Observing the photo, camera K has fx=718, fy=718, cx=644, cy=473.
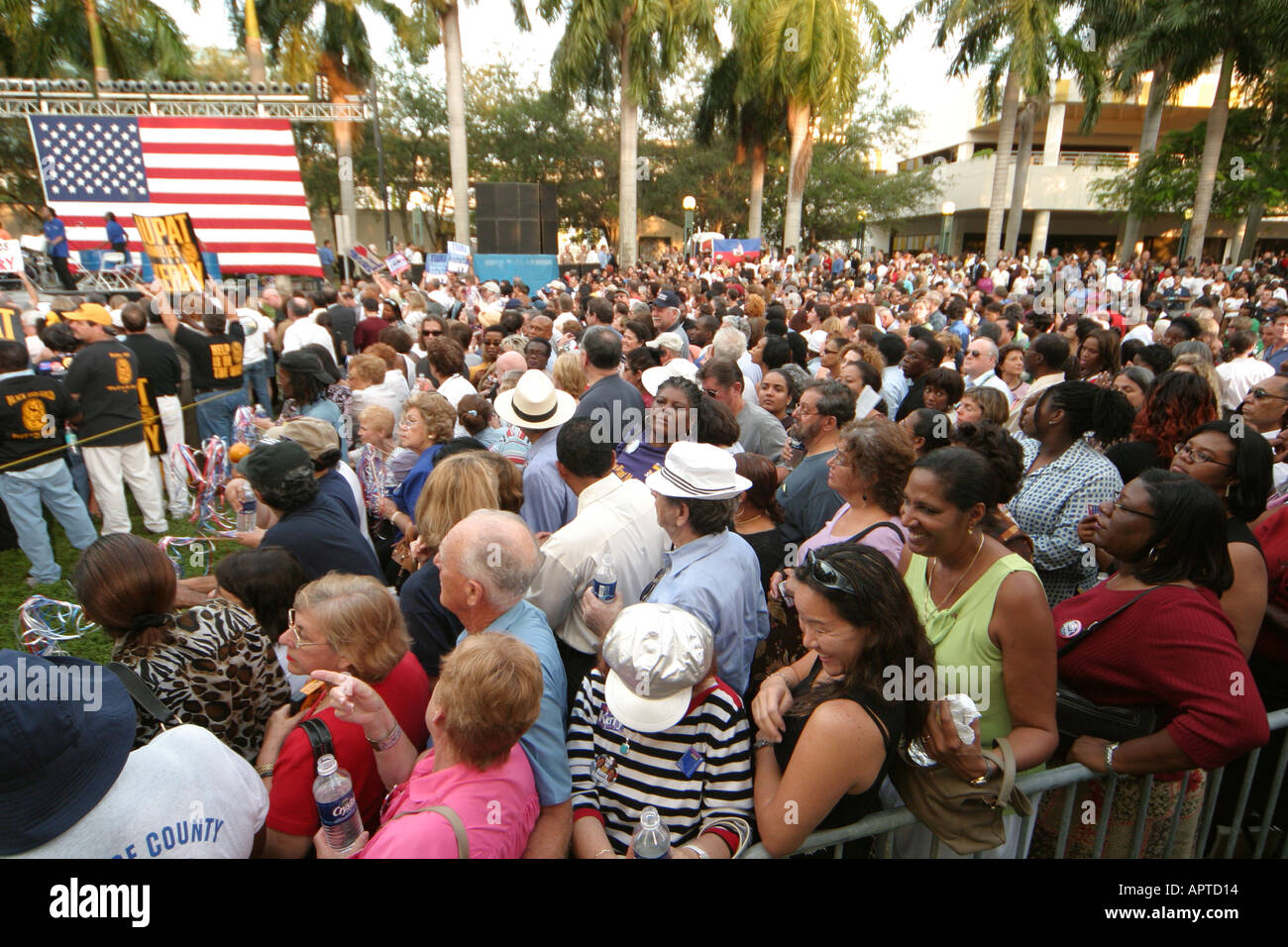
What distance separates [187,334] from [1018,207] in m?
31.5

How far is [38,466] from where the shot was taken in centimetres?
549

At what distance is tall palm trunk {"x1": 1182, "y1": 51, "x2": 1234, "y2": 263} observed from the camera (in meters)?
22.0

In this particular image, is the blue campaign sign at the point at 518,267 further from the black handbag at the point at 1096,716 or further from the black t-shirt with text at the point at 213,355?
the black handbag at the point at 1096,716

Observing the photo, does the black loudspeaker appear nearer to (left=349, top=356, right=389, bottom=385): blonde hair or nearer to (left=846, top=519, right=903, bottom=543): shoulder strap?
(left=349, top=356, right=389, bottom=385): blonde hair

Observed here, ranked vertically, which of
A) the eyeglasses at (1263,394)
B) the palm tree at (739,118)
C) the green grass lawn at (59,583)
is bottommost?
the green grass lawn at (59,583)

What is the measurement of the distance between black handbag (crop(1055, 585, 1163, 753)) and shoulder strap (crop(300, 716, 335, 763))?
219 cm

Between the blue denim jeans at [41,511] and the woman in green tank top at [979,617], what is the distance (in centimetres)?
623

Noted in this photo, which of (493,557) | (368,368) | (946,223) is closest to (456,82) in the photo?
(368,368)

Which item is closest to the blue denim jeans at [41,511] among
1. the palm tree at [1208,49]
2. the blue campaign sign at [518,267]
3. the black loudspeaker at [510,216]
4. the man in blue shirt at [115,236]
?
the man in blue shirt at [115,236]

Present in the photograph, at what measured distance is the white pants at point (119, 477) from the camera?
616 cm

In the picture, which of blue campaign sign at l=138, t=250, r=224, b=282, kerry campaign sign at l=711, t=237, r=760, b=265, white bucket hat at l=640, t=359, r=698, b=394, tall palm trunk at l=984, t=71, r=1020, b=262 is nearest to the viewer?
white bucket hat at l=640, t=359, r=698, b=394

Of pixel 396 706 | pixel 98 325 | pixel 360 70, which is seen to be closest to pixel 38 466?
pixel 98 325

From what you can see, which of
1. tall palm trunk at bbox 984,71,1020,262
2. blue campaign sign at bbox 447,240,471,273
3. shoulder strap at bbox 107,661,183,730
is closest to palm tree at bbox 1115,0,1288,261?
tall palm trunk at bbox 984,71,1020,262
